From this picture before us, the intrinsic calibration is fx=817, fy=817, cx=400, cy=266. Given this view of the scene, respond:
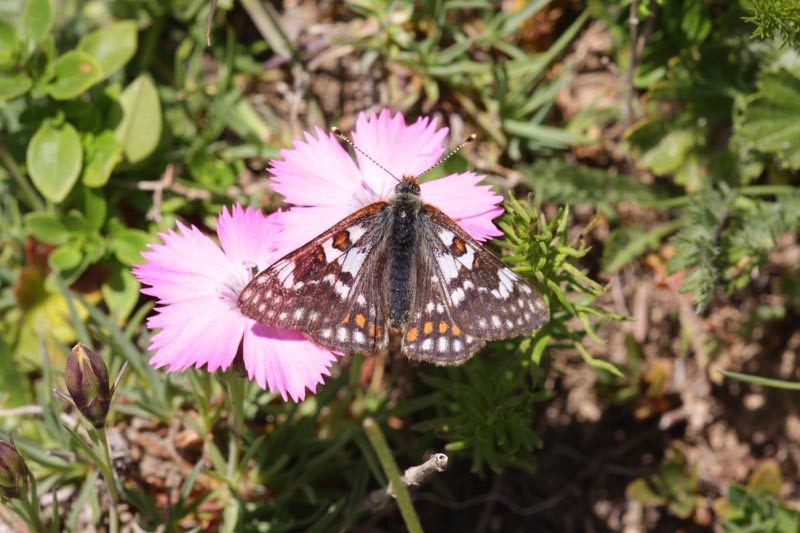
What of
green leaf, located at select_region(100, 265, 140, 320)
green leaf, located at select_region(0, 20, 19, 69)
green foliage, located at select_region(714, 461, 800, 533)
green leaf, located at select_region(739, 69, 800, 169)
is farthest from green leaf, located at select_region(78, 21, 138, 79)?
green foliage, located at select_region(714, 461, 800, 533)

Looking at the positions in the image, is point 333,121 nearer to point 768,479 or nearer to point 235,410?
point 235,410

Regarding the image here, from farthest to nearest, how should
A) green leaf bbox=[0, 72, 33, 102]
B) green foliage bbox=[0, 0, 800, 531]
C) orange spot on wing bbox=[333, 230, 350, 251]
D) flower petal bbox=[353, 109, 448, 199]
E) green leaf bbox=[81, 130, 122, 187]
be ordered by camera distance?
green leaf bbox=[81, 130, 122, 187]
green leaf bbox=[0, 72, 33, 102]
green foliage bbox=[0, 0, 800, 531]
flower petal bbox=[353, 109, 448, 199]
orange spot on wing bbox=[333, 230, 350, 251]

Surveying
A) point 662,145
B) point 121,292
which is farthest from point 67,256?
point 662,145

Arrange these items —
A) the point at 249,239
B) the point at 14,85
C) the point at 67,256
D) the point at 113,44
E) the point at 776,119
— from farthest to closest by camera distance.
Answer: the point at 113,44, the point at 67,256, the point at 14,85, the point at 776,119, the point at 249,239

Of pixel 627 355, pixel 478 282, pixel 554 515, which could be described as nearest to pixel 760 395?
pixel 627 355

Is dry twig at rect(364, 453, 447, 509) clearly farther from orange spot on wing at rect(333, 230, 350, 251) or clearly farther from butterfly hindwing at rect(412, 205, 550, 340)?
orange spot on wing at rect(333, 230, 350, 251)

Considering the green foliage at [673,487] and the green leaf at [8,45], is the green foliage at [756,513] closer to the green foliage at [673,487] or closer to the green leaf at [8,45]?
the green foliage at [673,487]
